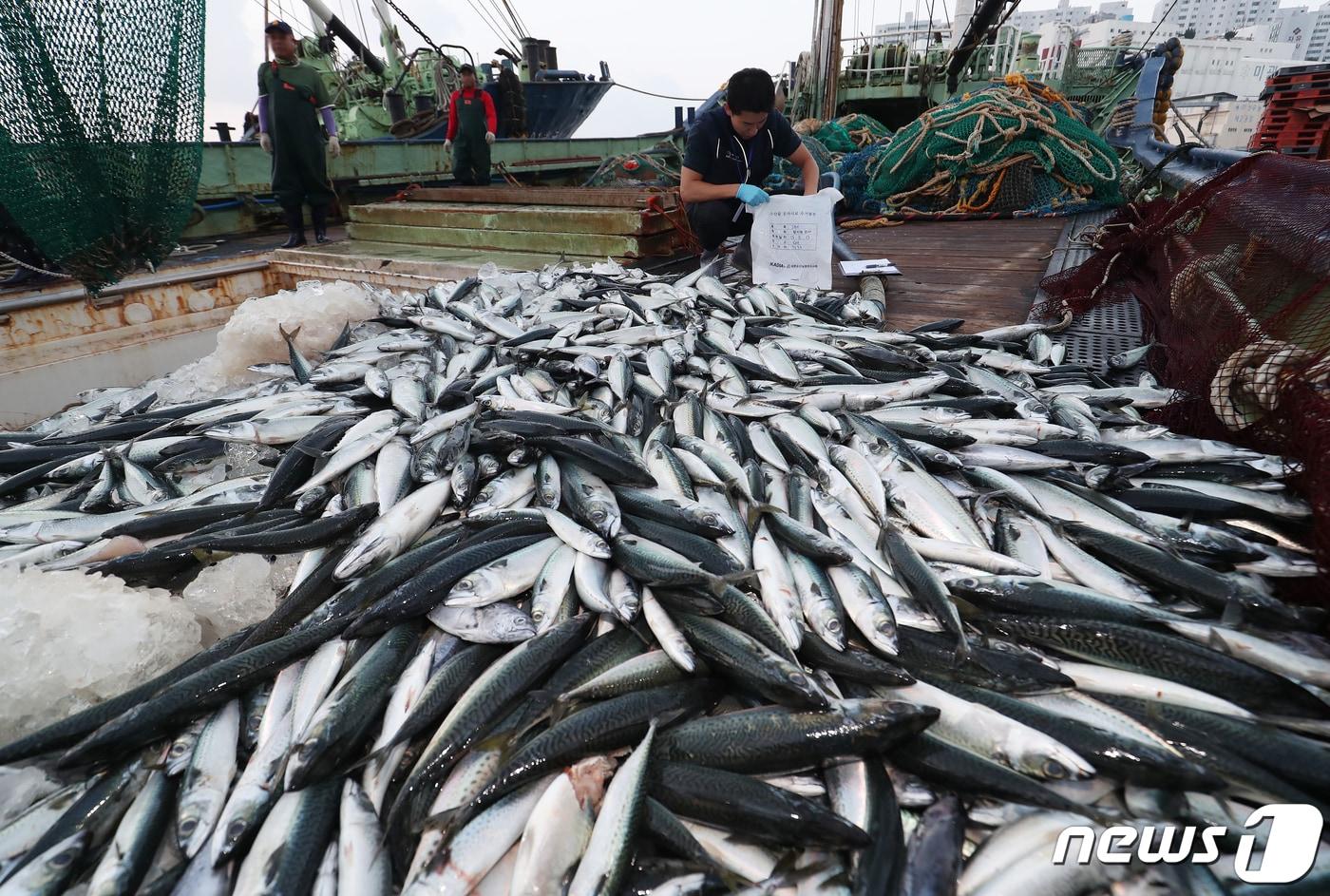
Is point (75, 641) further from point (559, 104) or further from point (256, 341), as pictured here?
point (559, 104)

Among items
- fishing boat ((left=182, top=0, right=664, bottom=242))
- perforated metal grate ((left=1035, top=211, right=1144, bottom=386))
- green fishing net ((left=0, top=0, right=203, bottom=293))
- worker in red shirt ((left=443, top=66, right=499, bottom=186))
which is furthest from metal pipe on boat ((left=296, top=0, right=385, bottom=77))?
perforated metal grate ((left=1035, top=211, right=1144, bottom=386))

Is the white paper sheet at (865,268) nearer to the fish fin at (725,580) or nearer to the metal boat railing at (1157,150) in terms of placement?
the metal boat railing at (1157,150)

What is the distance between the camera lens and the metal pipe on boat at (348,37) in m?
15.0

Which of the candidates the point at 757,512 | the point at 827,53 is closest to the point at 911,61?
the point at 827,53

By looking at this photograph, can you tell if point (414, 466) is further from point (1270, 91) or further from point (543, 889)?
point (1270, 91)

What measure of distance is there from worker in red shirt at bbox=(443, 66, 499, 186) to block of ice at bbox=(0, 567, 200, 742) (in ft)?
37.0

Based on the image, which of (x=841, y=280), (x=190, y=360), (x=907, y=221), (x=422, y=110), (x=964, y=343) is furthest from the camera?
(x=422, y=110)

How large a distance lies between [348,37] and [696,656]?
72.3 ft

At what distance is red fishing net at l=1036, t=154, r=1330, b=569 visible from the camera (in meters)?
2.25

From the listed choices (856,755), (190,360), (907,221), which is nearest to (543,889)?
(856,755)

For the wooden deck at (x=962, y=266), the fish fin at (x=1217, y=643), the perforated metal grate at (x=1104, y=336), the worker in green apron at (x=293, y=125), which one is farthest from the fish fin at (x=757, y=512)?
the worker in green apron at (x=293, y=125)

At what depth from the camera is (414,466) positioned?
2547 mm

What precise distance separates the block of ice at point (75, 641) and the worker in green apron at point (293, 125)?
25.2 ft

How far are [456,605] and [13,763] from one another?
1.16 meters
